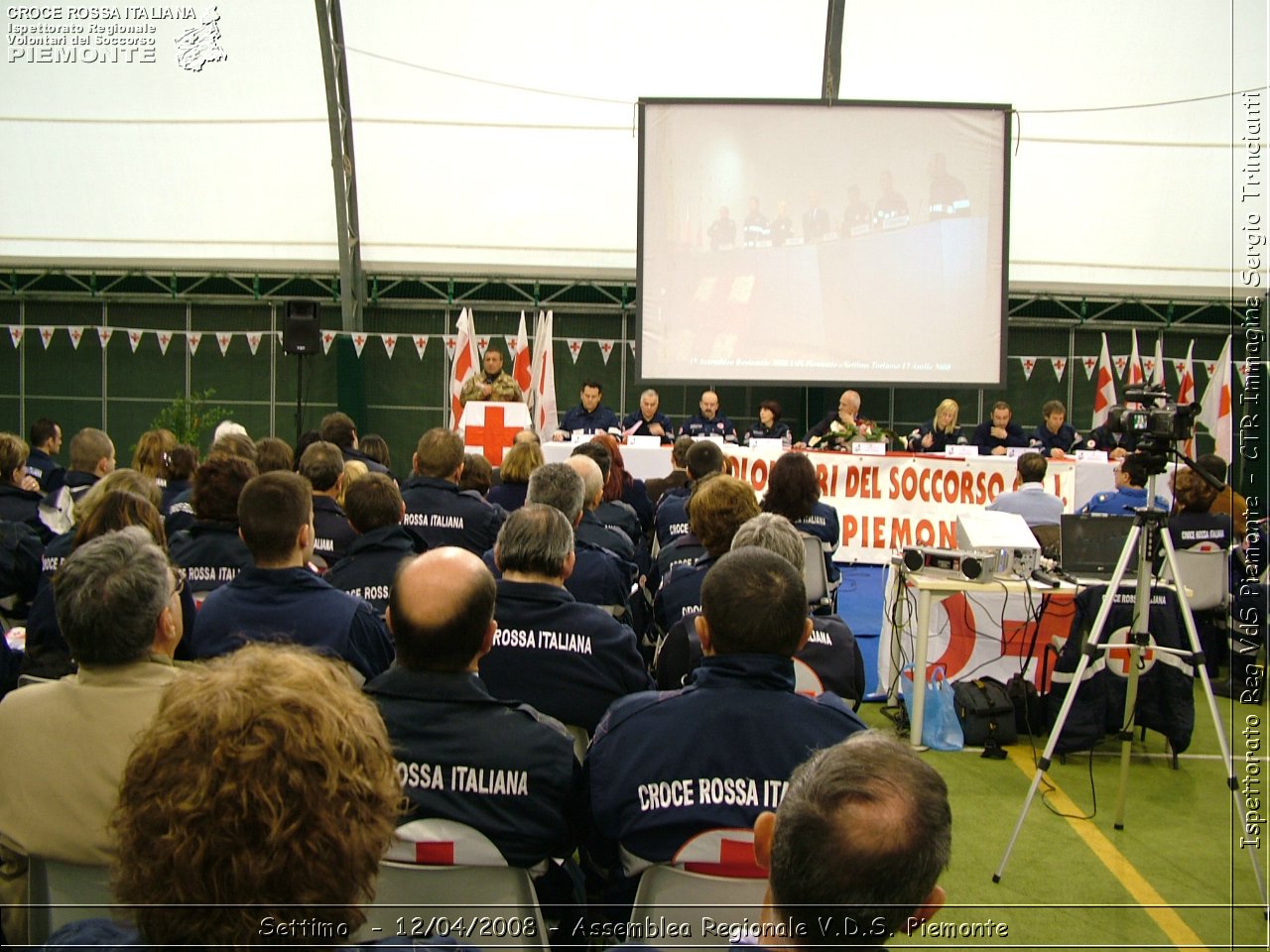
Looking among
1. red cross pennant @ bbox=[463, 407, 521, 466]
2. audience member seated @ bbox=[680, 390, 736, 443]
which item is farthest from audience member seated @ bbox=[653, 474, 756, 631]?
audience member seated @ bbox=[680, 390, 736, 443]

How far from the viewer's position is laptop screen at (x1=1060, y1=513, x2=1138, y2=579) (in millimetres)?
4984

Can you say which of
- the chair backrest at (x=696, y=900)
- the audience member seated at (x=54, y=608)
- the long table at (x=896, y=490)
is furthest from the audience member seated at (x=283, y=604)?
the long table at (x=896, y=490)

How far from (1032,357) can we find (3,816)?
1628cm

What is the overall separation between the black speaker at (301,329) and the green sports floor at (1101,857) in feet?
35.7

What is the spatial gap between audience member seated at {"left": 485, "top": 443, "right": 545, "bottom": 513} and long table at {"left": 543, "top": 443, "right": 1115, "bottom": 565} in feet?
11.4

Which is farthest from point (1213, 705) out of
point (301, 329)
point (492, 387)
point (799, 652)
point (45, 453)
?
point (301, 329)

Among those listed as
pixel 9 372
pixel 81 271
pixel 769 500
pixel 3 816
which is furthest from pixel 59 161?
pixel 3 816

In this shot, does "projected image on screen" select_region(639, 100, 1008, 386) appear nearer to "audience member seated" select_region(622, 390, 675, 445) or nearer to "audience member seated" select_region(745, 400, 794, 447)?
Result: "audience member seated" select_region(622, 390, 675, 445)

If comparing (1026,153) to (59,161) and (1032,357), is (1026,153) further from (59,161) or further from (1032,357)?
(59,161)

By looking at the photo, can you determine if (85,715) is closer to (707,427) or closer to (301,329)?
(707,427)

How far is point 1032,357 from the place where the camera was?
52.6ft

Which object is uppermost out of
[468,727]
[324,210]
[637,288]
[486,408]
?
[324,210]

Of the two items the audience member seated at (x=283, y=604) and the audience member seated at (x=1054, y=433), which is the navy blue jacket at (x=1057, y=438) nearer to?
the audience member seated at (x=1054, y=433)

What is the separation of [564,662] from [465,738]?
0.80 m
